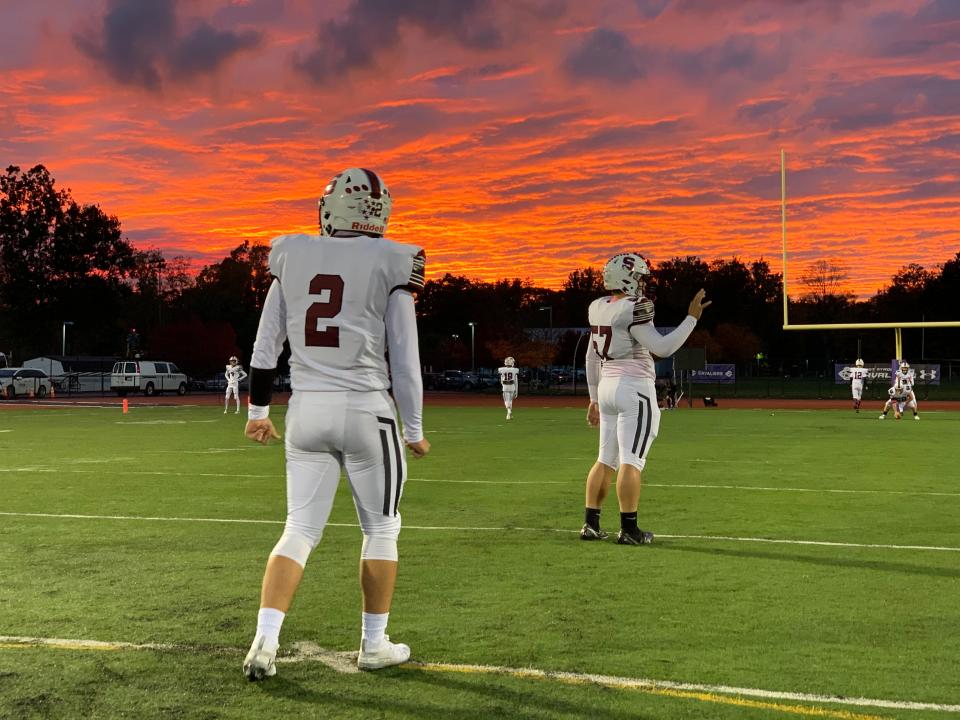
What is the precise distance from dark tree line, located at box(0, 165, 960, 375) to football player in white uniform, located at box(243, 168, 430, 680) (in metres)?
38.4

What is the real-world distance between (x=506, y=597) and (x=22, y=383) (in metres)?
50.6

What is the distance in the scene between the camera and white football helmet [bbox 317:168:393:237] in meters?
4.97

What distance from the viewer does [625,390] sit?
28.9ft

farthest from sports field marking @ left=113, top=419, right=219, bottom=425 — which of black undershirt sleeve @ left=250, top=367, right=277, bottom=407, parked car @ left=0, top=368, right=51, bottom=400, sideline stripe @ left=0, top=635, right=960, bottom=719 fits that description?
black undershirt sleeve @ left=250, top=367, right=277, bottom=407

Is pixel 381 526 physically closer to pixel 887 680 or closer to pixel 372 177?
pixel 372 177

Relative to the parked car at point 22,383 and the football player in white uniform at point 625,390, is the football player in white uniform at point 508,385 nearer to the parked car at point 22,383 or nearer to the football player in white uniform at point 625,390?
the football player in white uniform at point 625,390

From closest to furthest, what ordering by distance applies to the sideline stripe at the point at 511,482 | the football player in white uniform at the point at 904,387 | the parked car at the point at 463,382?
1. the sideline stripe at the point at 511,482
2. the football player in white uniform at the point at 904,387
3. the parked car at the point at 463,382

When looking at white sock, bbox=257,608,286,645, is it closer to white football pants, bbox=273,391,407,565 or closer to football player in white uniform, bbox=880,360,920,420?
white football pants, bbox=273,391,407,565

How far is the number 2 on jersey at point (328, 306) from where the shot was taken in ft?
16.0

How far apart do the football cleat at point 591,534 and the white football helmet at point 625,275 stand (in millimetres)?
1974

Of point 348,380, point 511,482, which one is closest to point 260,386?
point 348,380

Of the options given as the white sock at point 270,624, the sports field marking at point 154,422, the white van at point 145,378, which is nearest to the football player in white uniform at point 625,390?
the white sock at point 270,624

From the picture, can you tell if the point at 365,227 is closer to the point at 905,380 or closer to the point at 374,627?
the point at 374,627

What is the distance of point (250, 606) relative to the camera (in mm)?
6359
